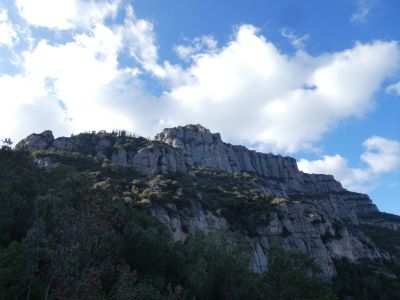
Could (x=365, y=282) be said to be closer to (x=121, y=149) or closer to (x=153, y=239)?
(x=153, y=239)

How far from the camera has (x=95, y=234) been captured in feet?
75.4

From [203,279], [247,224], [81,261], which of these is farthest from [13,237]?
[247,224]

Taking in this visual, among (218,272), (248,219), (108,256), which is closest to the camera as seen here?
(108,256)

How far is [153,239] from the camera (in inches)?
1772

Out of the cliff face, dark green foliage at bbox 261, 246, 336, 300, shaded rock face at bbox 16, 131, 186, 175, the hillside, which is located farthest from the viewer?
shaded rock face at bbox 16, 131, 186, 175

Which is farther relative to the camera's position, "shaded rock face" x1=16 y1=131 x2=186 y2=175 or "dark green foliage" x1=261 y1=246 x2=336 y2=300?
"shaded rock face" x1=16 y1=131 x2=186 y2=175

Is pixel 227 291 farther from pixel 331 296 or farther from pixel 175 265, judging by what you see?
pixel 331 296

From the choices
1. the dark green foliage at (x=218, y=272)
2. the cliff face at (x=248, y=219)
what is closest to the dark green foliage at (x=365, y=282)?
the cliff face at (x=248, y=219)

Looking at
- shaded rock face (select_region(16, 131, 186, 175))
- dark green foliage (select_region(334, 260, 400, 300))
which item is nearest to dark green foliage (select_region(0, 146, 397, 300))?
dark green foliage (select_region(334, 260, 400, 300))

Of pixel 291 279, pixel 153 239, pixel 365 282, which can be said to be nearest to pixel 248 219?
pixel 365 282

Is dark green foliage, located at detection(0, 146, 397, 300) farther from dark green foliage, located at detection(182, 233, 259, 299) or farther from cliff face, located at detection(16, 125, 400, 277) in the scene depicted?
cliff face, located at detection(16, 125, 400, 277)

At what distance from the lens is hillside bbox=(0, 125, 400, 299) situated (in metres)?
23.7

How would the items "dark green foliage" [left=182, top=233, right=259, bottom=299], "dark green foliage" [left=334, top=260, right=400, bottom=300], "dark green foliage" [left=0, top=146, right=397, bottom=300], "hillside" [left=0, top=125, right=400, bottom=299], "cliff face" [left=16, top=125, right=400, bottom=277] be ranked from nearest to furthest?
"dark green foliage" [left=0, top=146, right=397, bottom=300] → "hillside" [left=0, top=125, right=400, bottom=299] → "dark green foliage" [left=182, top=233, right=259, bottom=299] → "cliff face" [left=16, top=125, right=400, bottom=277] → "dark green foliage" [left=334, top=260, right=400, bottom=300]

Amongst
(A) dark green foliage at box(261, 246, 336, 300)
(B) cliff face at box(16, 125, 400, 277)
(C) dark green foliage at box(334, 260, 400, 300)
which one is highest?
(B) cliff face at box(16, 125, 400, 277)
